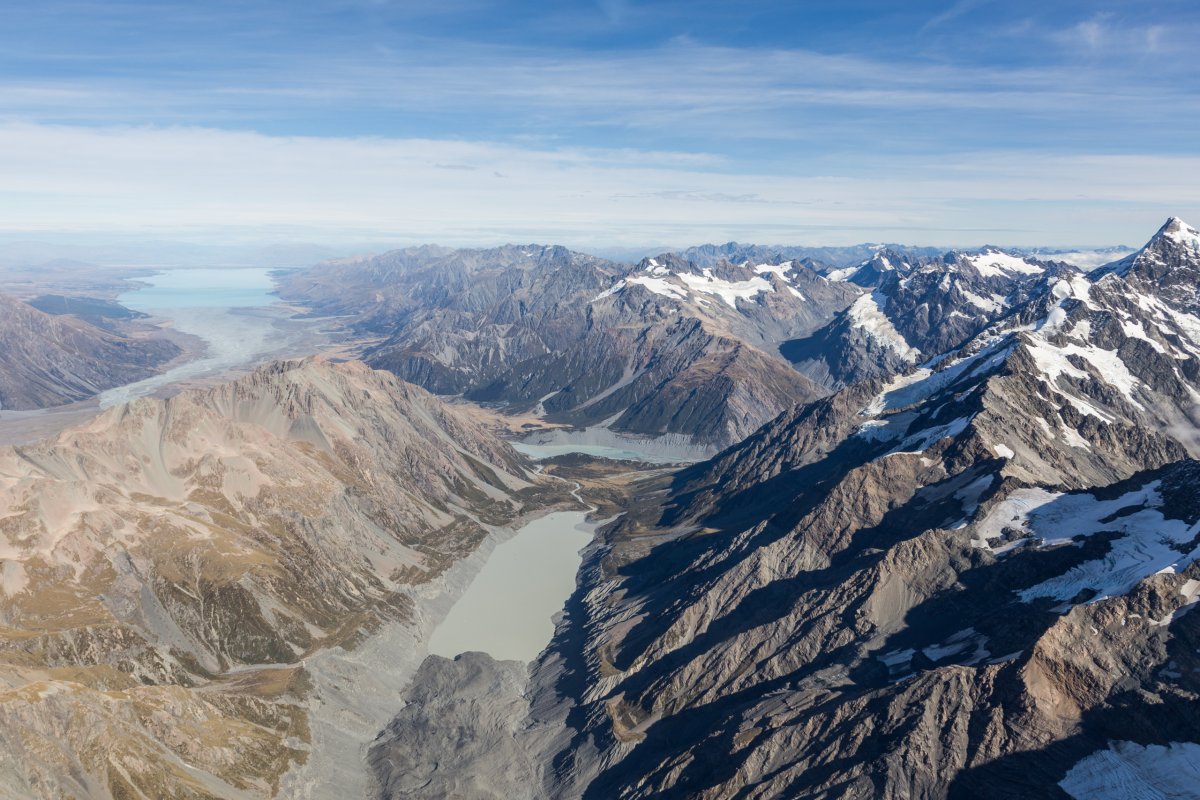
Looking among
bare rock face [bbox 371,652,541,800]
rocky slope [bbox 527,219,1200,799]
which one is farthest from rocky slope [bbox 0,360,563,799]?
rocky slope [bbox 527,219,1200,799]

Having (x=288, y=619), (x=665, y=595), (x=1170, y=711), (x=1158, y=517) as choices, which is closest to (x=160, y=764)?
(x=288, y=619)

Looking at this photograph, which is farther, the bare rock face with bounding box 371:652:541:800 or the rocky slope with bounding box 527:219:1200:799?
the bare rock face with bounding box 371:652:541:800

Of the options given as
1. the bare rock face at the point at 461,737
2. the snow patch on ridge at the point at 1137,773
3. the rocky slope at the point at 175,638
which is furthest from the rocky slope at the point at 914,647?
the rocky slope at the point at 175,638

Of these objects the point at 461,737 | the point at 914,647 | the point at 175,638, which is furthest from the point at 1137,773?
the point at 175,638

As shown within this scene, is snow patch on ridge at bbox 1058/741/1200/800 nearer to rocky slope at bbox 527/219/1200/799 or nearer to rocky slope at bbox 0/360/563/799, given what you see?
rocky slope at bbox 527/219/1200/799

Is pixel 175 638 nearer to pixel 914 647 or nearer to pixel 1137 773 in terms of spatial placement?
pixel 914 647

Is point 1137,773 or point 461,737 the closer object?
point 1137,773

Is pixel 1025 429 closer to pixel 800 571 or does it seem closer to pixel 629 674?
pixel 800 571

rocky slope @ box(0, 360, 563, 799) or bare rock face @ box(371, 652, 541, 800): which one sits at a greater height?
rocky slope @ box(0, 360, 563, 799)
